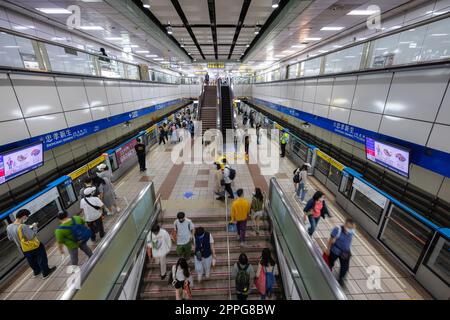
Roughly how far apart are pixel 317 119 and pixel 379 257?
205 inches

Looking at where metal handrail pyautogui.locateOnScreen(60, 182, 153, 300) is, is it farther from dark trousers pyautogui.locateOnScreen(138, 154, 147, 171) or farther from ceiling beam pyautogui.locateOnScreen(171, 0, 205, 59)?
ceiling beam pyautogui.locateOnScreen(171, 0, 205, 59)

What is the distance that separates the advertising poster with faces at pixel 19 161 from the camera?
3699mm

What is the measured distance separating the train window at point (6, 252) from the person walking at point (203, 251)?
3914mm

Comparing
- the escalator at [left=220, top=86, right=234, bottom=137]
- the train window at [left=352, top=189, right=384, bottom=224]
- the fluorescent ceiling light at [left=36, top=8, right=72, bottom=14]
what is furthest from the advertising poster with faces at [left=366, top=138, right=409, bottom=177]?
the fluorescent ceiling light at [left=36, top=8, right=72, bottom=14]

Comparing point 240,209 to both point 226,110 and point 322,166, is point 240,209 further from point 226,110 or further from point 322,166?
point 226,110

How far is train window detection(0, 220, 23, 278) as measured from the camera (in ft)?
12.7

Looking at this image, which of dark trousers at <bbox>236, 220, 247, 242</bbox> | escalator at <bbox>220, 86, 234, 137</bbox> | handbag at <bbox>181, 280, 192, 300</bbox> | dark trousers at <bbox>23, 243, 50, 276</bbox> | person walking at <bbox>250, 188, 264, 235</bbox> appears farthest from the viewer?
escalator at <bbox>220, 86, 234, 137</bbox>

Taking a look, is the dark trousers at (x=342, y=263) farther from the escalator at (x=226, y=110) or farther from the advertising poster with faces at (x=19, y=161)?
the escalator at (x=226, y=110)

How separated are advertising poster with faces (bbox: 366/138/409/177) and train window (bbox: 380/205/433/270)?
37.6 inches

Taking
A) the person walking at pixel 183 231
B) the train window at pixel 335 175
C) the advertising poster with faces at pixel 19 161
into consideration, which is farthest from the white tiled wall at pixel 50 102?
the train window at pixel 335 175

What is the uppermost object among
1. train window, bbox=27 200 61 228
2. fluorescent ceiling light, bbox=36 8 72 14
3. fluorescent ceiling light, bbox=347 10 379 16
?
fluorescent ceiling light, bbox=36 8 72 14

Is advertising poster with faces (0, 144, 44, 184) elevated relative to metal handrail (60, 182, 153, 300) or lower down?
elevated

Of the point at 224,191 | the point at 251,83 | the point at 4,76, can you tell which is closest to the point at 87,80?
the point at 4,76
